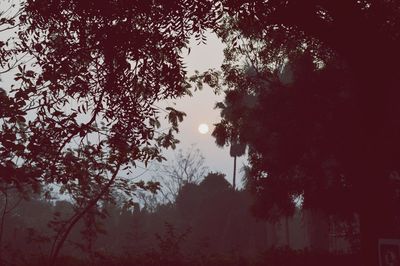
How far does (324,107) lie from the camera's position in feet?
53.3

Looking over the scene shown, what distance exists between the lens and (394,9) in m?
10.1

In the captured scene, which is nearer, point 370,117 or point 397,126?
point 370,117

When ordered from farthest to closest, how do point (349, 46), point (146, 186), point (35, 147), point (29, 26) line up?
point (146, 186) < point (29, 26) < point (349, 46) < point (35, 147)

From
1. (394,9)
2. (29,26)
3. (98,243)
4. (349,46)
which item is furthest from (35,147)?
(98,243)

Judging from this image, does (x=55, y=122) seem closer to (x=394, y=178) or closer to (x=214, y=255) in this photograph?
(x=214, y=255)

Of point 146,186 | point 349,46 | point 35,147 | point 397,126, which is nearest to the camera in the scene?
point 35,147

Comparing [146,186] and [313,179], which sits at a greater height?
[313,179]

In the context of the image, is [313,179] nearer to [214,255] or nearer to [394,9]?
[214,255]

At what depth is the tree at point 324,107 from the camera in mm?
7086

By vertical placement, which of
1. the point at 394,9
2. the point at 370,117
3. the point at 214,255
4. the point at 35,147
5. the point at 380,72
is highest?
the point at 394,9

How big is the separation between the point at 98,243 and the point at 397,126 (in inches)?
1829

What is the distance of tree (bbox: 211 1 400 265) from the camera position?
23.2ft

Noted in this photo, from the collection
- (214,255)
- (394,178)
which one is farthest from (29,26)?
(394,178)

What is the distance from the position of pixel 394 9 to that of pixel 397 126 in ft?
14.6
